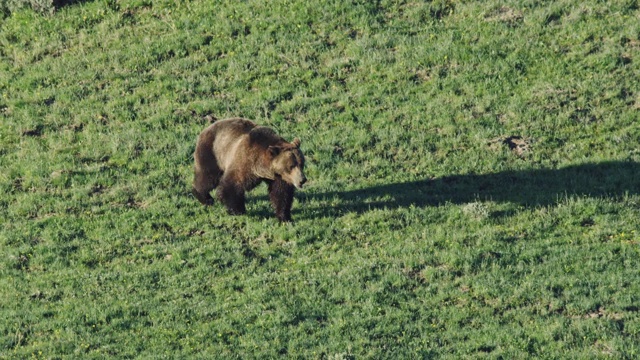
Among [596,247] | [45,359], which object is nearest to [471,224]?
[596,247]

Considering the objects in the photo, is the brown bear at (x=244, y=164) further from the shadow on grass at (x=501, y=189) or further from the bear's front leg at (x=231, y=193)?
the shadow on grass at (x=501, y=189)

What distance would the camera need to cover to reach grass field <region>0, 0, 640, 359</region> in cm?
1672

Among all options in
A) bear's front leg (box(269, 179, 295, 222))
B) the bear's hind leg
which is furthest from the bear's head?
the bear's hind leg

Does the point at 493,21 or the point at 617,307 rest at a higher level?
the point at 493,21

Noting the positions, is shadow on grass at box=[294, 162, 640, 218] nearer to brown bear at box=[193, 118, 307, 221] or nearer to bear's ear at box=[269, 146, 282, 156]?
brown bear at box=[193, 118, 307, 221]

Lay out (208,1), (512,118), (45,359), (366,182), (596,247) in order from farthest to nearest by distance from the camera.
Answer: (208,1), (512,118), (366,182), (596,247), (45,359)

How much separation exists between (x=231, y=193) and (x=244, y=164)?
1.95 feet

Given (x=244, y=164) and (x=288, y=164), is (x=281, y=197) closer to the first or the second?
(x=288, y=164)

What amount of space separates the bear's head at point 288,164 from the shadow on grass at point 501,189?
121cm

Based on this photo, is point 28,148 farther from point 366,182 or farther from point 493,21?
point 493,21

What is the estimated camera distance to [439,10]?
92.1ft

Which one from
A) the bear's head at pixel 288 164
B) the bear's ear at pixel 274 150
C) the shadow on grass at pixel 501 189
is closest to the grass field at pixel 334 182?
the shadow on grass at pixel 501 189

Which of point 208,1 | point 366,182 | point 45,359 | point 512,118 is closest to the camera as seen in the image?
point 45,359

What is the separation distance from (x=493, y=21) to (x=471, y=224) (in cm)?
895
